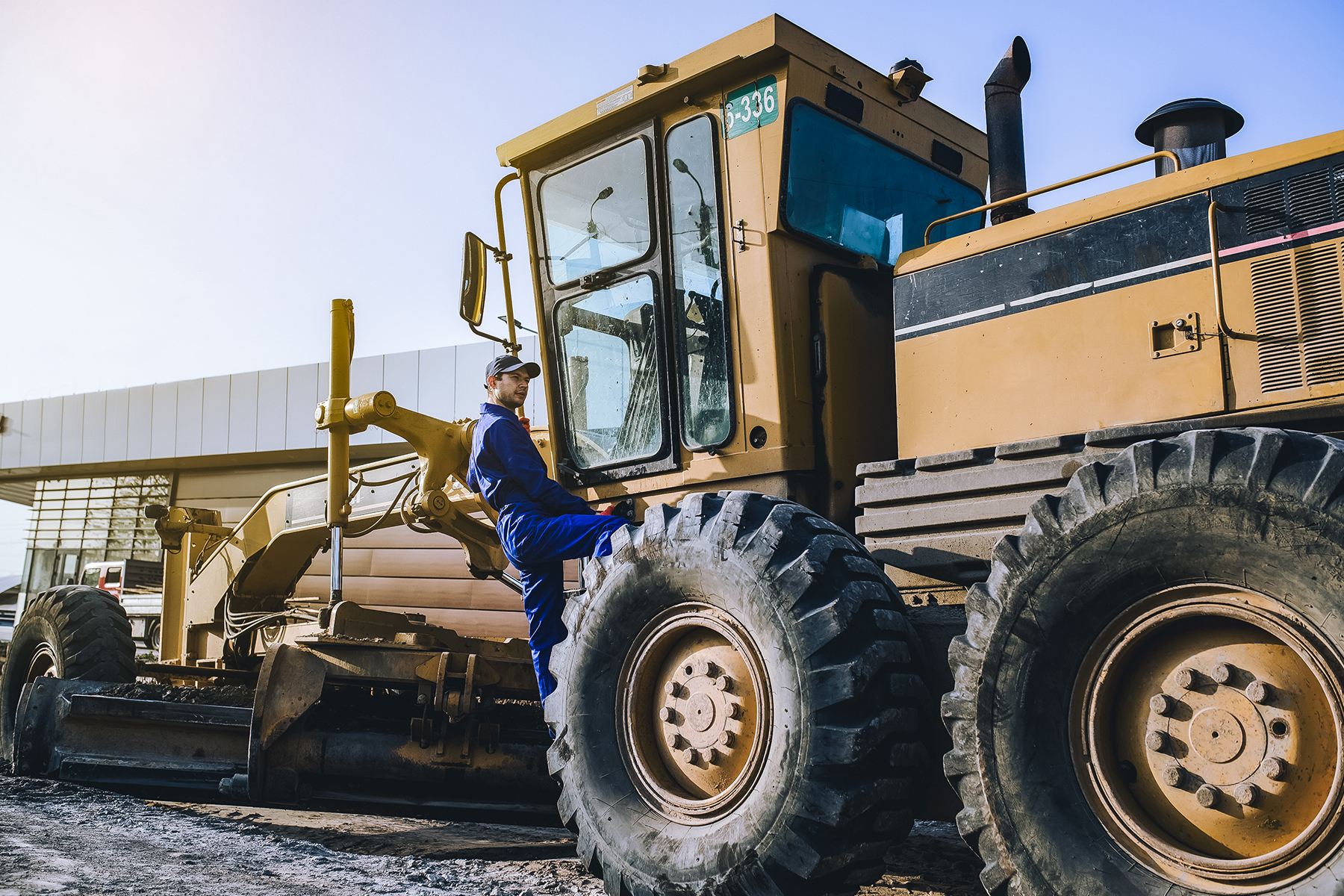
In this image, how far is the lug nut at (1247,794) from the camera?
243 cm

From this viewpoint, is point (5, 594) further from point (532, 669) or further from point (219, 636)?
point (532, 669)

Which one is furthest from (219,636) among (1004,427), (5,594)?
(5,594)

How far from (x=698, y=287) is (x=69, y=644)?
587 centimetres

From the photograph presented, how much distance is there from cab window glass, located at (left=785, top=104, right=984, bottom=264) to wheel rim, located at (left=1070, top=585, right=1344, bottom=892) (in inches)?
93.5

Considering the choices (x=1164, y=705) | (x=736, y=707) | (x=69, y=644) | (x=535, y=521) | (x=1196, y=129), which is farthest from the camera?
(x=69, y=644)

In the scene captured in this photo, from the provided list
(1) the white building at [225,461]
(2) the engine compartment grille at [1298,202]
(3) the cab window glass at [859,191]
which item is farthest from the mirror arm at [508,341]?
(1) the white building at [225,461]

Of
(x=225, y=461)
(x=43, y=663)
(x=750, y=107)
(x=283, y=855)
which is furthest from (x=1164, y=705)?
(x=225, y=461)

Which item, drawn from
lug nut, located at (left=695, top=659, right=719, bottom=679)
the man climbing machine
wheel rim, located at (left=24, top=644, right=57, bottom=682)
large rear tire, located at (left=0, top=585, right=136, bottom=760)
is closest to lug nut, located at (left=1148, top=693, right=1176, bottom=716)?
lug nut, located at (left=695, top=659, right=719, bottom=679)

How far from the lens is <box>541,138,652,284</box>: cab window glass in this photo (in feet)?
15.6

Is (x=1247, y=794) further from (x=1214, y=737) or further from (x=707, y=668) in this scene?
(x=707, y=668)

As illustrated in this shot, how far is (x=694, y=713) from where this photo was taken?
133 inches

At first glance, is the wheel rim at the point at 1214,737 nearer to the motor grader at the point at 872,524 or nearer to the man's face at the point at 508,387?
the motor grader at the point at 872,524

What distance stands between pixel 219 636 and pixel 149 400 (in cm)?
1518

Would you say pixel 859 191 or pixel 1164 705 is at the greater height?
pixel 859 191
